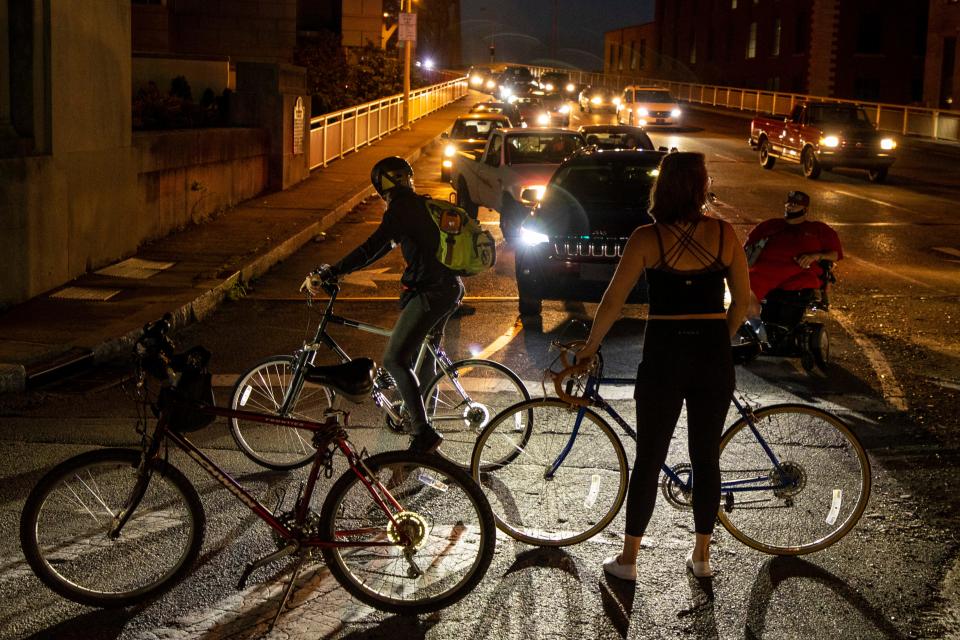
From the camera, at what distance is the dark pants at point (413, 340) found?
6520 millimetres

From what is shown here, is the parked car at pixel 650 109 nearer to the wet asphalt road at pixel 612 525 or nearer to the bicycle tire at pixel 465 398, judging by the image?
the wet asphalt road at pixel 612 525

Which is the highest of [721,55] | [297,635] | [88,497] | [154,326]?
[721,55]

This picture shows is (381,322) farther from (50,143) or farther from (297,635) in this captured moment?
(297,635)

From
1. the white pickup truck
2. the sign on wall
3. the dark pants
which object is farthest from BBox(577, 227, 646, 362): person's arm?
the sign on wall

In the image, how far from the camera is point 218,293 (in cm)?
1257

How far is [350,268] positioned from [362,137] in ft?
86.4

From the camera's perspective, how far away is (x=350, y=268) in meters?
Result: 6.55

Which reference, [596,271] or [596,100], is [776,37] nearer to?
[596,100]

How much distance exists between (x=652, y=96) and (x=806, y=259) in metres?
37.0

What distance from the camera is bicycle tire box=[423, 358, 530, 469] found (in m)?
6.98

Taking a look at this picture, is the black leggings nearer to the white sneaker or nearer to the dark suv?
the white sneaker

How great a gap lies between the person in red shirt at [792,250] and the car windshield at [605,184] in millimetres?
2678

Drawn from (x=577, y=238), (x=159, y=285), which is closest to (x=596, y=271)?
(x=577, y=238)

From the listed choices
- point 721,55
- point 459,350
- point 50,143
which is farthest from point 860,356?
point 721,55
